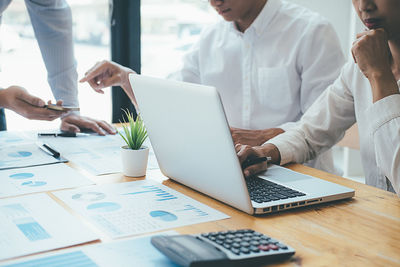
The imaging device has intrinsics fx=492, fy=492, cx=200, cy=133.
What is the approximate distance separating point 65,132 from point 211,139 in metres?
0.93

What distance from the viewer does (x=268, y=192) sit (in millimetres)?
1032

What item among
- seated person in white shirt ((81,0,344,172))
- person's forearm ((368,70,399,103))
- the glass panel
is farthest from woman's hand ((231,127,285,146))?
the glass panel

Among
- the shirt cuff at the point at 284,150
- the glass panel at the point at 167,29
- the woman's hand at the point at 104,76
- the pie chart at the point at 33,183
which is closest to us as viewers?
the pie chart at the point at 33,183

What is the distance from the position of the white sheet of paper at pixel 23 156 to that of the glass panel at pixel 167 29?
1.54 metres

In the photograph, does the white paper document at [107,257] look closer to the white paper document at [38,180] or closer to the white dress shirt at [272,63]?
the white paper document at [38,180]

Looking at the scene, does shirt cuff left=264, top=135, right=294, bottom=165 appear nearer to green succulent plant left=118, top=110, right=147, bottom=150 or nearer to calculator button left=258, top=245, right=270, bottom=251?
green succulent plant left=118, top=110, right=147, bottom=150

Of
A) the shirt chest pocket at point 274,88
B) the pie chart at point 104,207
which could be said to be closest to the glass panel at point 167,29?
the shirt chest pocket at point 274,88

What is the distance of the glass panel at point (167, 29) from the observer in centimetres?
300

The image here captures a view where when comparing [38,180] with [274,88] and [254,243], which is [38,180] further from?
[274,88]

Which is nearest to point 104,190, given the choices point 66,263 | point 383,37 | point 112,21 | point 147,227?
point 147,227

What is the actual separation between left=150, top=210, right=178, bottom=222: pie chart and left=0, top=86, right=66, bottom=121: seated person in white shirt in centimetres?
85

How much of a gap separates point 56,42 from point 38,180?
1.08 metres

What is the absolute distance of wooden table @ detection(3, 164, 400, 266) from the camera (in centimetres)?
77

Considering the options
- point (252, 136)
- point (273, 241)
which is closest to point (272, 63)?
point (252, 136)
